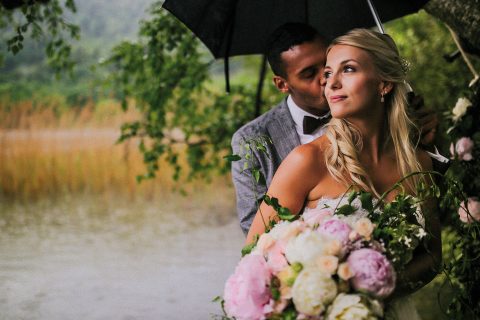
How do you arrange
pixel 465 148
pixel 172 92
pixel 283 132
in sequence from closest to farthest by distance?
1. pixel 283 132
2. pixel 465 148
3. pixel 172 92

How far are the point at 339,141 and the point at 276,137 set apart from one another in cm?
55

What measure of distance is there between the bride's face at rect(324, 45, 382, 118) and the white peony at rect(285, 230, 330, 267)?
574mm

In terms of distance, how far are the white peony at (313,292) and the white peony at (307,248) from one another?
33mm

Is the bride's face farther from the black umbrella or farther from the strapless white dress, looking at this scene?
the black umbrella

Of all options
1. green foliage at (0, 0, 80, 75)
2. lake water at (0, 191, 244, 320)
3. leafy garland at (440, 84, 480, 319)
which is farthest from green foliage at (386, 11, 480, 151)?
green foliage at (0, 0, 80, 75)

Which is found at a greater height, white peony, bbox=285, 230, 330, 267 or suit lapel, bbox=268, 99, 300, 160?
suit lapel, bbox=268, 99, 300, 160

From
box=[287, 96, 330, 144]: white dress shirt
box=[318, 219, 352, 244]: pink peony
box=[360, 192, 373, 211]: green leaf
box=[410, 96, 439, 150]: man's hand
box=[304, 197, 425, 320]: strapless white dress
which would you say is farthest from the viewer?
box=[287, 96, 330, 144]: white dress shirt

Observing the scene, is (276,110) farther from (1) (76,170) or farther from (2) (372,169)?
(1) (76,170)

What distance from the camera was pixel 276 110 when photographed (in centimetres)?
285

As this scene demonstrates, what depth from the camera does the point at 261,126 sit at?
2.80 meters

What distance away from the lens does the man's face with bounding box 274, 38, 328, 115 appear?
269 cm

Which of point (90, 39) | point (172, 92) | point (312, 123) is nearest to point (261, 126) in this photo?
point (312, 123)

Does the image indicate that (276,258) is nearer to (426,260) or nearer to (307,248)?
(307,248)

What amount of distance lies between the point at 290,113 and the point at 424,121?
1.70 feet
